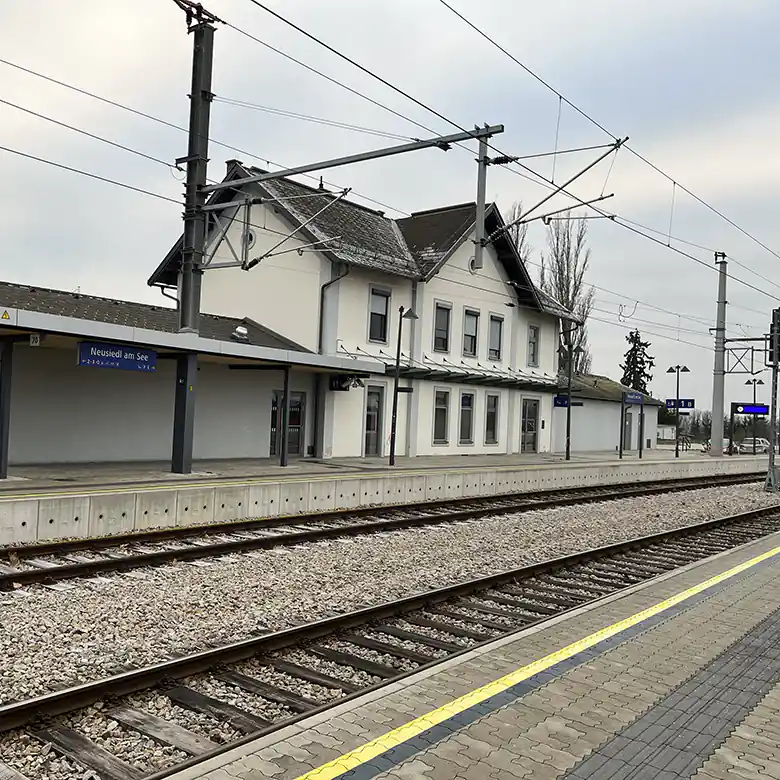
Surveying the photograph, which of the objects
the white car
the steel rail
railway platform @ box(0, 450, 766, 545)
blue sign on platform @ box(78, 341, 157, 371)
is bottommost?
the steel rail

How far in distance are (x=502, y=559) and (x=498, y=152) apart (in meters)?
7.38

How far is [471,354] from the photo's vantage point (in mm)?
33469

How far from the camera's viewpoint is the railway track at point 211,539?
9.46 metres

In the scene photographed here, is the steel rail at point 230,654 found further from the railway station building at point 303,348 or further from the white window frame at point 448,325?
the white window frame at point 448,325

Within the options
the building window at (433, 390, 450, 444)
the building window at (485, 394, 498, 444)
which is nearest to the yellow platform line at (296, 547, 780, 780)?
the building window at (433, 390, 450, 444)

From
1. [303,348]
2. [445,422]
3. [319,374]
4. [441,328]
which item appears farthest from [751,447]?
[303,348]

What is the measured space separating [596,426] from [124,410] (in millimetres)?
28151

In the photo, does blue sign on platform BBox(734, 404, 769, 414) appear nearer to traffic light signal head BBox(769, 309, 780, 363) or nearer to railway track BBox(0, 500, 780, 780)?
traffic light signal head BBox(769, 309, 780, 363)

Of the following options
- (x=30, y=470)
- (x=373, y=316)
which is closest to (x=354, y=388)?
(x=373, y=316)

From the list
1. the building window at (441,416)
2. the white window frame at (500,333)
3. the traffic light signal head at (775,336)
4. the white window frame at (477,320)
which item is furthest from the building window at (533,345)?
the traffic light signal head at (775,336)

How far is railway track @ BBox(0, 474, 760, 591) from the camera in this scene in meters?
9.46

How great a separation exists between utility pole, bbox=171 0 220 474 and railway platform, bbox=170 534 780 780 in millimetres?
13722

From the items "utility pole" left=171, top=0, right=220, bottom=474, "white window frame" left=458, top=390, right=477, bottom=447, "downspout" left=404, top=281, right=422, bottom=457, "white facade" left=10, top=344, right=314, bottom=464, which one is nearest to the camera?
"utility pole" left=171, top=0, right=220, bottom=474

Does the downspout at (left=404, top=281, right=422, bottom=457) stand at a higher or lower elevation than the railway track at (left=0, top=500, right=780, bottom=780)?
higher
